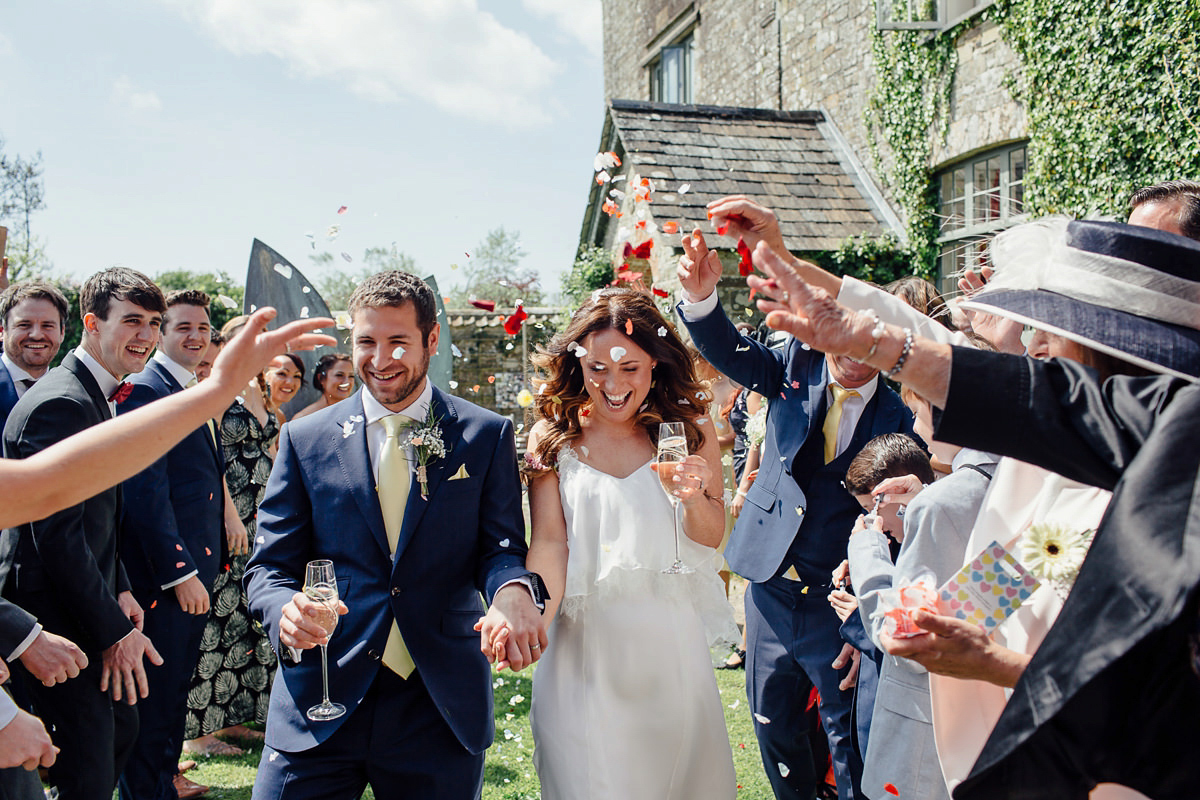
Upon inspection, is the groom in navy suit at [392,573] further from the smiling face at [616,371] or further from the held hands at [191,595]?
the held hands at [191,595]

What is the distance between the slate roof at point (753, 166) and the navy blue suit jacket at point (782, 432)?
6.75 metres

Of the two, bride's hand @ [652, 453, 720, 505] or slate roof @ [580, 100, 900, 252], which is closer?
bride's hand @ [652, 453, 720, 505]

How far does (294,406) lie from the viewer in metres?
8.99

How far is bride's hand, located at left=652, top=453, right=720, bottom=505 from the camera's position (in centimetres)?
295

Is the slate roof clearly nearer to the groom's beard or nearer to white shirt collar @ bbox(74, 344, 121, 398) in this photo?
white shirt collar @ bbox(74, 344, 121, 398)

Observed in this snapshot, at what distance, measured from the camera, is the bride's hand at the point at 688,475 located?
2.95 meters

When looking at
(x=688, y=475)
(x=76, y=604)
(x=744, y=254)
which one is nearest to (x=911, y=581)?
(x=688, y=475)

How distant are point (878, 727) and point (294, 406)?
7502mm

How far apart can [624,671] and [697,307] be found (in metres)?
1.53

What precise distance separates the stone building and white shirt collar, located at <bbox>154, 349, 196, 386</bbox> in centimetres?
540

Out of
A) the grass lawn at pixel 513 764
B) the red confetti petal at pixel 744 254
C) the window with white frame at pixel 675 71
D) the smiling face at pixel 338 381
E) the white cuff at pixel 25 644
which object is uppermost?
the window with white frame at pixel 675 71

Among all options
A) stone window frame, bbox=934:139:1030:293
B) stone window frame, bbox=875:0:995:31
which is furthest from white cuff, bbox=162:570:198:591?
stone window frame, bbox=875:0:995:31

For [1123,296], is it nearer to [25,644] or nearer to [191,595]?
[25,644]

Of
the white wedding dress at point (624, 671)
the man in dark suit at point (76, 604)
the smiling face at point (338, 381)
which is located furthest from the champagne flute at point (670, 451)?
the smiling face at point (338, 381)
